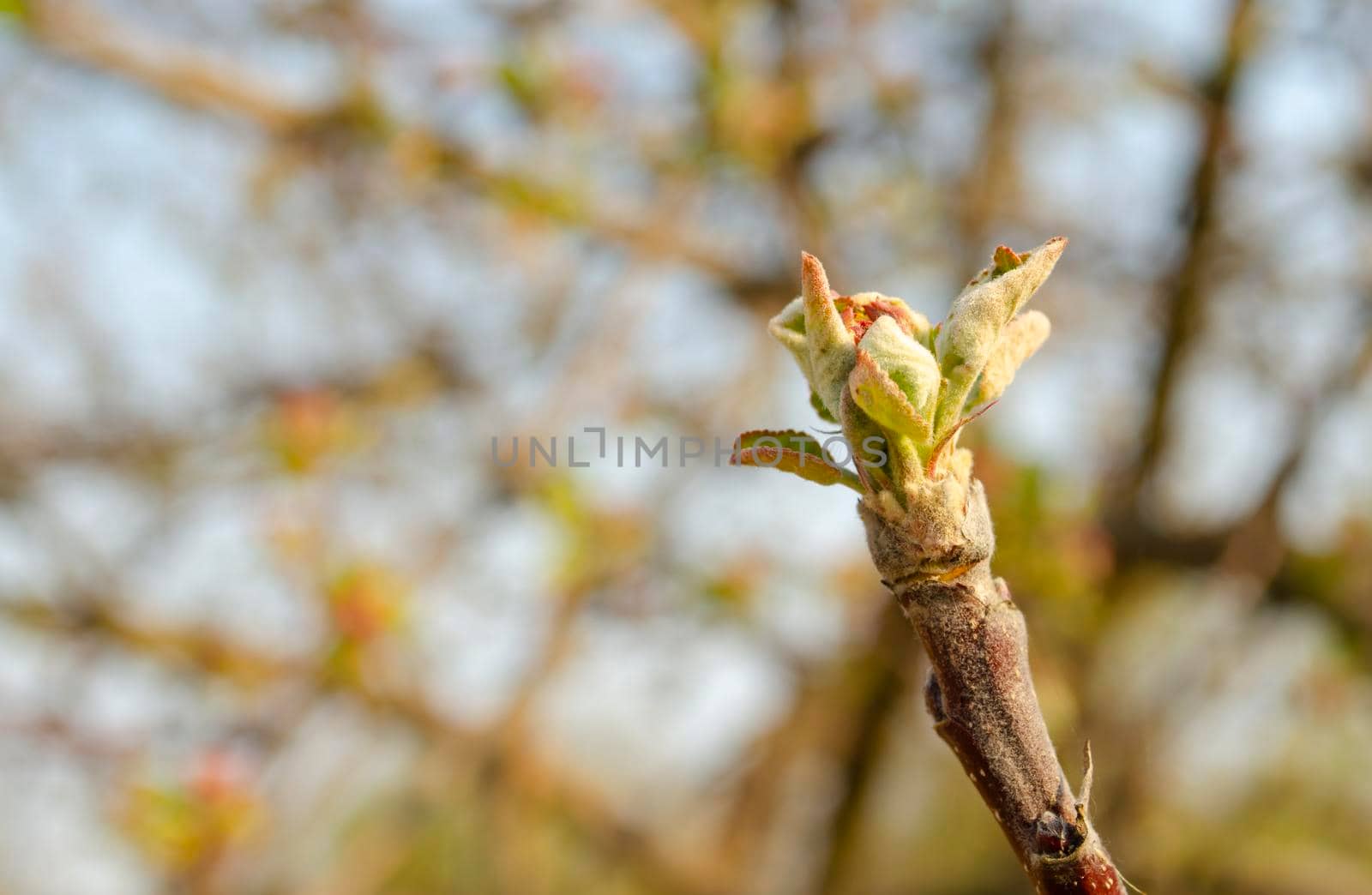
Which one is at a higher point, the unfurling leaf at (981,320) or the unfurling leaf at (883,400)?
the unfurling leaf at (981,320)

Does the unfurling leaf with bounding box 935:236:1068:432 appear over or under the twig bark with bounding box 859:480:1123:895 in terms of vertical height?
over

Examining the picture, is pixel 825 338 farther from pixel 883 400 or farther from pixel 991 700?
pixel 991 700

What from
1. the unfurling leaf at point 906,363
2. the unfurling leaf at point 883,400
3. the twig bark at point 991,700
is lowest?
the twig bark at point 991,700

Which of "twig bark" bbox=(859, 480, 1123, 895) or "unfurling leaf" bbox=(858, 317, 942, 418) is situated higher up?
"unfurling leaf" bbox=(858, 317, 942, 418)

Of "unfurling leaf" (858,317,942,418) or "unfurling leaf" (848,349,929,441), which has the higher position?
"unfurling leaf" (858,317,942,418)

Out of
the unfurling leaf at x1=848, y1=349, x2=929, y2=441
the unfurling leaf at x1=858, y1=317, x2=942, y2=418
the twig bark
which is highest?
the unfurling leaf at x1=858, y1=317, x2=942, y2=418

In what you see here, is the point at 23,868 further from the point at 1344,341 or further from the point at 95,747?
the point at 1344,341

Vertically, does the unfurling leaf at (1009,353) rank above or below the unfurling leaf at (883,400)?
above

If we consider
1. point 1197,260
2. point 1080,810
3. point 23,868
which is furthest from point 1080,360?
point 23,868

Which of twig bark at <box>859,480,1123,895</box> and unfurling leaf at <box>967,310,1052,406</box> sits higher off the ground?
unfurling leaf at <box>967,310,1052,406</box>
